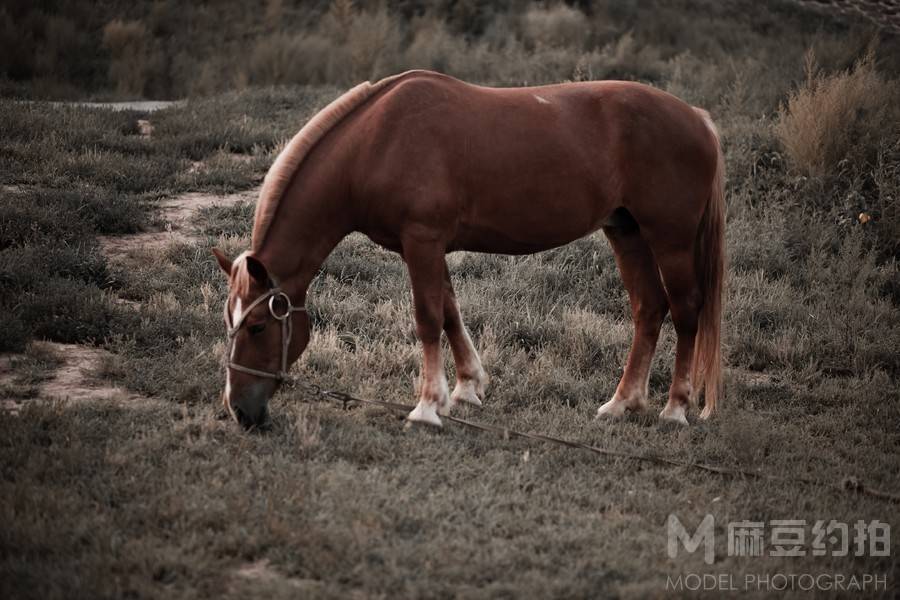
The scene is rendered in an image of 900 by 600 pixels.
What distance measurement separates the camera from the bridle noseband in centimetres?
460

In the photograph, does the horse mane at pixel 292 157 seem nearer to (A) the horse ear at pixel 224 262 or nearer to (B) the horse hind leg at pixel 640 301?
(A) the horse ear at pixel 224 262

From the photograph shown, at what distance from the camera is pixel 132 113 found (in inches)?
435

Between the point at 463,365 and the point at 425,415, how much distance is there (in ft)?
2.16

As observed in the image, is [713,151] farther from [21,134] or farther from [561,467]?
[21,134]

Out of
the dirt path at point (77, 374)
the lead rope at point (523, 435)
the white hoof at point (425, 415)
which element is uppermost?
the lead rope at point (523, 435)

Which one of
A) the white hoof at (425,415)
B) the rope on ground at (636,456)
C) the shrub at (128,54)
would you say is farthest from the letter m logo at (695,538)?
the shrub at (128,54)

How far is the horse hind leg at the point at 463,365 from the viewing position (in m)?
5.61

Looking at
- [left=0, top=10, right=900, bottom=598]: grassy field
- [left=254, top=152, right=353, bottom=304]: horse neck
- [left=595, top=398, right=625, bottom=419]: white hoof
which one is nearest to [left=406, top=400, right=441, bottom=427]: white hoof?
[left=0, top=10, right=900, bottom=598]: grassy field

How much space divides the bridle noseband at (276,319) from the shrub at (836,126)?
6.77m

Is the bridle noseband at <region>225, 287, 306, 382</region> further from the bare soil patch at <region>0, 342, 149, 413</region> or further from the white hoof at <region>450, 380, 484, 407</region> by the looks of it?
the white hoof at <region>450, 380, 484, 407</region>

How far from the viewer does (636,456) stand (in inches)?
190

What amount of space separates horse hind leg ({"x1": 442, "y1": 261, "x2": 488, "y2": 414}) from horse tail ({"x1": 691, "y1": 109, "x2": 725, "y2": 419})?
4.80 feet

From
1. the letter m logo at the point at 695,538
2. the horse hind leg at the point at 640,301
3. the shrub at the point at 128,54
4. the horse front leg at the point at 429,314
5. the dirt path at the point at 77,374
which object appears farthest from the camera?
the shrub at the point at 128,54

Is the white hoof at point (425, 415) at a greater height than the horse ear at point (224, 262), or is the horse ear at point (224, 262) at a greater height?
the horse ear at point (224, 262)
